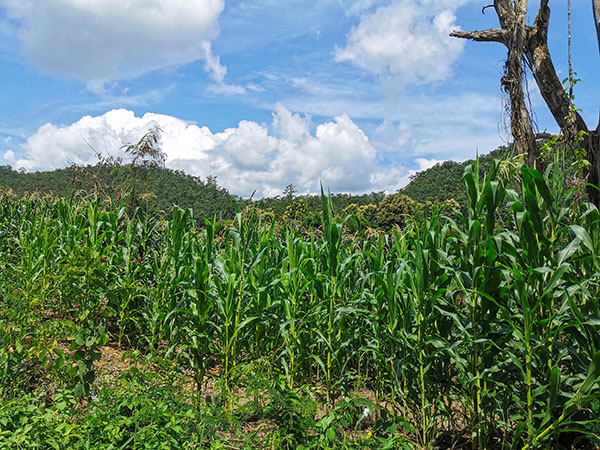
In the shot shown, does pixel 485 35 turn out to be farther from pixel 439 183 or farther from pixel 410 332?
pixel 439 183

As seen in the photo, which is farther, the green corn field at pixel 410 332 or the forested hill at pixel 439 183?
the forested hill at pixel 439 183

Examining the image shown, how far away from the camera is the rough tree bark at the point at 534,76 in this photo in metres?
6.43

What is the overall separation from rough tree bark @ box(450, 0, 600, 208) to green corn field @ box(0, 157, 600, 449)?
12.9ft

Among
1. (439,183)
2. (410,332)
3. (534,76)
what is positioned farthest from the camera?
(439,183)

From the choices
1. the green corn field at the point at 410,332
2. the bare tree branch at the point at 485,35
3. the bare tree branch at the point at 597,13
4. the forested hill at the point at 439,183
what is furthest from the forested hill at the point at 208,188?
the green corn field at the point at 410,332

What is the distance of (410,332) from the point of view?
3072 mm

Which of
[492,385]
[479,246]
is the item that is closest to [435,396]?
[492,385]

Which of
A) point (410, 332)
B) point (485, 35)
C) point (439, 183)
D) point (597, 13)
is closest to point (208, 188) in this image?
point (439, 183)

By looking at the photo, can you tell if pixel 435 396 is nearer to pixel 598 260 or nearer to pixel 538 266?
pixel 538 266

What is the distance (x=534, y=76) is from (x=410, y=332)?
5.82m

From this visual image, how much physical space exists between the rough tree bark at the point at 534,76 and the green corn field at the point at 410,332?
3.93 metres

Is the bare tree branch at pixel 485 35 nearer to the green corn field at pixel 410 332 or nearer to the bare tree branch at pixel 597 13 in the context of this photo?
the bare tree branch at pixel 597 13

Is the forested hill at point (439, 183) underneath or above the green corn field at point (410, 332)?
above

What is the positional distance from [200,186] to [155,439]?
140 feet
